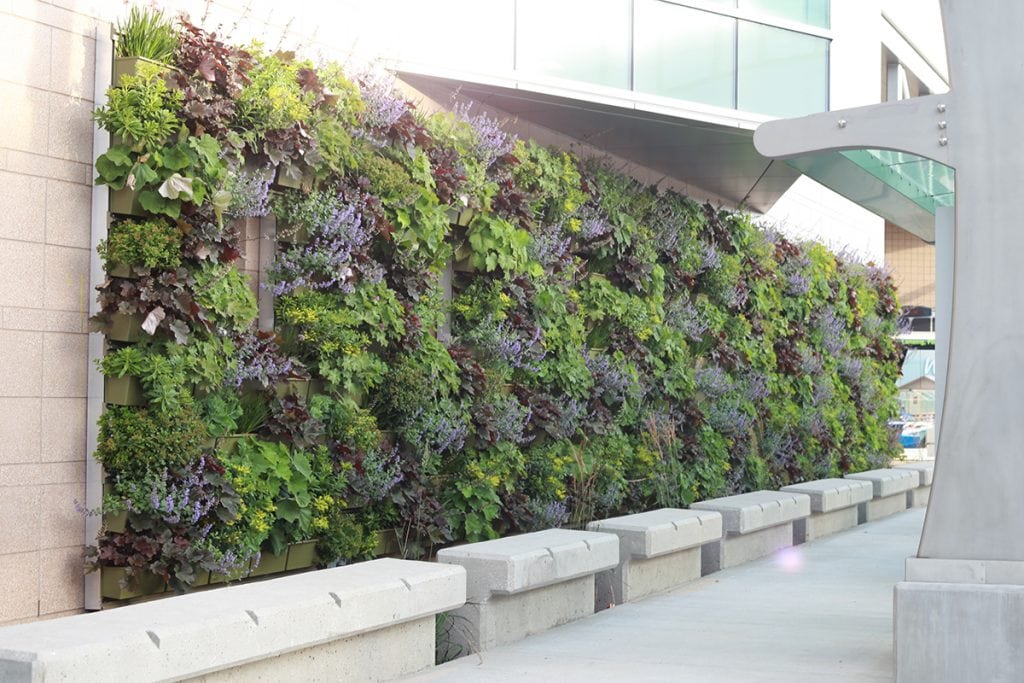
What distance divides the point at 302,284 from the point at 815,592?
400cm

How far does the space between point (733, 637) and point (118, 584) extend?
3.22 m

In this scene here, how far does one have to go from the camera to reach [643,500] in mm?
11047

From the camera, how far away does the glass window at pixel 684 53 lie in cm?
1036

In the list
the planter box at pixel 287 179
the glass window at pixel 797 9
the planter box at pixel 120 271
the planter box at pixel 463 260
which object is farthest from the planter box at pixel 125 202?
the glass window at pixel 797 9

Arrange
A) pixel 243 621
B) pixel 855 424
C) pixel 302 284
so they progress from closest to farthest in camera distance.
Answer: pixel 243 621 < pixel 302 284 < pixel 855 424

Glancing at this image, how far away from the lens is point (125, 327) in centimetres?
650

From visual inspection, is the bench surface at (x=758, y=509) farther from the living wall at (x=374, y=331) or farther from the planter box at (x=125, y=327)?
the planter box at (x=125, y=327)

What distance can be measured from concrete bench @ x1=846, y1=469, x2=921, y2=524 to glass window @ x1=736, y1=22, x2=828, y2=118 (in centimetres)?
445

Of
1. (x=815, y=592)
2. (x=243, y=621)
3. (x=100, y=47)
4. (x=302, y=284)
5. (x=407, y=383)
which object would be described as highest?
(x=100, y=47)

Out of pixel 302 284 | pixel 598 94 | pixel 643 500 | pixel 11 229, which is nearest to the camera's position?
pixel 11 229

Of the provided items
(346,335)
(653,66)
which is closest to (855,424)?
(653,66)

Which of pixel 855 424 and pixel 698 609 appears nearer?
pixel 698 609

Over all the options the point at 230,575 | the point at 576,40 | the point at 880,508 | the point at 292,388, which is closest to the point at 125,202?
the point at 292,388

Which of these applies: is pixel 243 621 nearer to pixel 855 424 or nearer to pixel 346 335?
pixel 346 335
